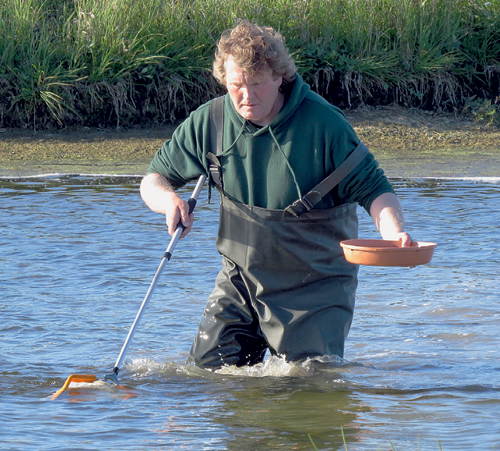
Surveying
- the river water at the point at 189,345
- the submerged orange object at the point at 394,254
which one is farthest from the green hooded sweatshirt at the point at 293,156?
the river water at the point at 189,345

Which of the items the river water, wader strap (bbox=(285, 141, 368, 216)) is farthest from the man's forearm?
the river water

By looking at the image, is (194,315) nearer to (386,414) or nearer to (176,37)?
(386,414)

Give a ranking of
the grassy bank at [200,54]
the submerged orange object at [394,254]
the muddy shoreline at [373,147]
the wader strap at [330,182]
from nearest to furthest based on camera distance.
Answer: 1. the submerged orange object at [394,254]
2. the wader strap at [330,182]
3. the muddy shoreline at [373,147]
4. the grassy bank at [200,54]

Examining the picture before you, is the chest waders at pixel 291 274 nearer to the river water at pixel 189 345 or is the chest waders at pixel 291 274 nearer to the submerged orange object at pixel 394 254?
the river water at pixel 189 345

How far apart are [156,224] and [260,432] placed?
14.0 ft

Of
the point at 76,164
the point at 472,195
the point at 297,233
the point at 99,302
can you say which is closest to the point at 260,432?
the point at 297,233

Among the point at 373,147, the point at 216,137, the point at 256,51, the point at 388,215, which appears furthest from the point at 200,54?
the point at 388,215

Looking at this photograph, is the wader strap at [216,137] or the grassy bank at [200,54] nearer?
the wader strap at [216,137]

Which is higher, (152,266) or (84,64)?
(84,64)

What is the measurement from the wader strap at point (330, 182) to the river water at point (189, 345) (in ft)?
2.59

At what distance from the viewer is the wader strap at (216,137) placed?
3.93 m

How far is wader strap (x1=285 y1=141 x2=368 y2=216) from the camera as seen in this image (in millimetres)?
3748

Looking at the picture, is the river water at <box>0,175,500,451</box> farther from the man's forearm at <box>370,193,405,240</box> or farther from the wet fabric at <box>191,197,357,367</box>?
the man's forearm at <box>370,193,405,240</box>

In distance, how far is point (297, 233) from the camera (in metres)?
3.88
